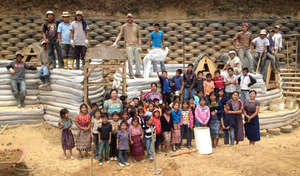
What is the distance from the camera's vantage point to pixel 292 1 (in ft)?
53.1

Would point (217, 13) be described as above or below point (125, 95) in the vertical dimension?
above

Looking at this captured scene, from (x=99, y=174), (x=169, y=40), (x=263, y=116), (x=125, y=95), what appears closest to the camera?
(x=99, y=174)

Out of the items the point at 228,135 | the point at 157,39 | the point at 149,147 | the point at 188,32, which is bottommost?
the point at 149,147

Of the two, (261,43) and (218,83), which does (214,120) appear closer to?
(218,83)

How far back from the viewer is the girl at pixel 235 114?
6590mm

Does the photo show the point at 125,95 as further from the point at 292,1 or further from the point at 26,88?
the point at 292,1

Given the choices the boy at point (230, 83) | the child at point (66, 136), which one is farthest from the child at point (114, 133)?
the boy at point (230, 83)

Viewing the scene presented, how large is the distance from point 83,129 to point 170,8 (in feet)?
35.4

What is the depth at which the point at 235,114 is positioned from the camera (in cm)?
671

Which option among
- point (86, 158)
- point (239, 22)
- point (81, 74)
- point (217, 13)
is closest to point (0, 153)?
point (86, 158)

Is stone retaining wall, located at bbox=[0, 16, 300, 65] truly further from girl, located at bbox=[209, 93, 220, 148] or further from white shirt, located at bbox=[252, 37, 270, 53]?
girl, located at bbox=[209, 93, 220, 148]

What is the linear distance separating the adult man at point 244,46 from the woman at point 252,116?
8.13 ft

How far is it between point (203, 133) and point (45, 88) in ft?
14.7

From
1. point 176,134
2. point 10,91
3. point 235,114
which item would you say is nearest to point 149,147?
point 176,134
